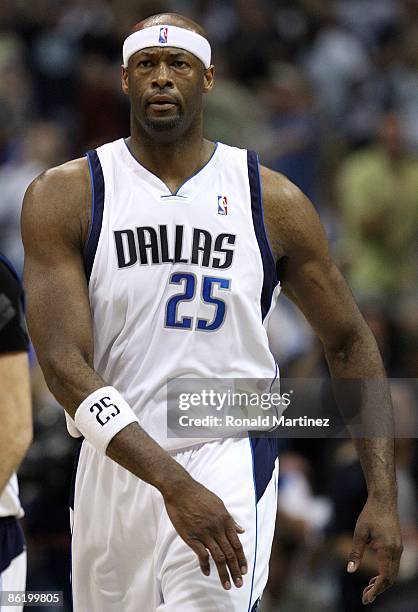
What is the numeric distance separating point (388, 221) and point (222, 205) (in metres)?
5.66

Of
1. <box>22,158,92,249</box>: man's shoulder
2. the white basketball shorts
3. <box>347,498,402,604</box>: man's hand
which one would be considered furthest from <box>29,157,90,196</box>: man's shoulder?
<box>347,498,402,604</box>: man's hand

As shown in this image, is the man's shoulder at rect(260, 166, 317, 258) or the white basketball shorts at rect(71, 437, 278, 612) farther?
the man's shoulder at rect(260, 166, 317, 258)

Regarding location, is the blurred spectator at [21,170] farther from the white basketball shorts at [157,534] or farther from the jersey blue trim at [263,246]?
the white basketball shorts at [157,534]

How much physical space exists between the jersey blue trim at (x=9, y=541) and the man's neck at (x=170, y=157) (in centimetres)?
155

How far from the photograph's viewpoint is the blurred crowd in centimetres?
809

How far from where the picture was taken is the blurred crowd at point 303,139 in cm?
809

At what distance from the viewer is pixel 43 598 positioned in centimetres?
641

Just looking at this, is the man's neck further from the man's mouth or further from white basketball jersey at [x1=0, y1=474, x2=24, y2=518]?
white basketball jersey at [x1=0, y1=474, x2=24, y2=518]

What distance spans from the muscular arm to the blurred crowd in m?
2.39

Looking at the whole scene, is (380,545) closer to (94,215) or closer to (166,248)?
(166,248)

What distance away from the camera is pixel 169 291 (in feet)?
16.7

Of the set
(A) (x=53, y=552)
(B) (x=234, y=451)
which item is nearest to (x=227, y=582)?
(B) (x=234, y=451)

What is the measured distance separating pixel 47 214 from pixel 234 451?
1.16 metres

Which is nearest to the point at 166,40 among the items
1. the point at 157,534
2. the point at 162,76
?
the point at 162,76
